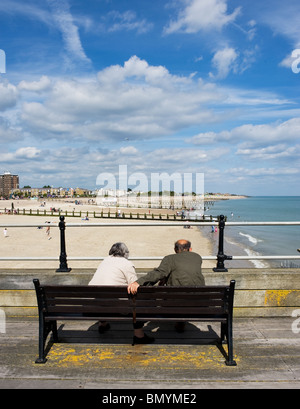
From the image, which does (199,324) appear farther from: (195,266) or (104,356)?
(104,356)

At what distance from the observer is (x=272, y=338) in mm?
4129

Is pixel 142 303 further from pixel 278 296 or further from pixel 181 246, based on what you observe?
pixel 278 296

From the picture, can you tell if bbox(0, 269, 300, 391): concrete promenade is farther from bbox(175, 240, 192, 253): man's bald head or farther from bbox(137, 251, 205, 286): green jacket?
bbox(175, 240, 192, 253): man's bald head

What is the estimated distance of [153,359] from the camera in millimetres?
3586

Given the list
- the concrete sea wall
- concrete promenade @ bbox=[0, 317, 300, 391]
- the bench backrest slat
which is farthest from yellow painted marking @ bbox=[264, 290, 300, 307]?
the bench backrest slat

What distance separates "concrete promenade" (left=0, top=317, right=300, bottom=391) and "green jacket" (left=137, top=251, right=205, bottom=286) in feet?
2.55

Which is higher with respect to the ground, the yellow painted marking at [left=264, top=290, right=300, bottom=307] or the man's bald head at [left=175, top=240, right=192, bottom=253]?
the man's bald head at [left=175, top=240, right=192, bottom=253]

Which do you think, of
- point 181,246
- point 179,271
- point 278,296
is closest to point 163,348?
point 179,271

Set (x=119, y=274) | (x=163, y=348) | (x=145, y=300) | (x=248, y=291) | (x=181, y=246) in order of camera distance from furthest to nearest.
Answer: (x=248, y=291) < (x=181, y=246) < (x=119, y=274) < (x=163, y=348) < (x=145, y=300)

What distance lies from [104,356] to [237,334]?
182 cm

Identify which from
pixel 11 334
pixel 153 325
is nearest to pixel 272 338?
pixel 153 325

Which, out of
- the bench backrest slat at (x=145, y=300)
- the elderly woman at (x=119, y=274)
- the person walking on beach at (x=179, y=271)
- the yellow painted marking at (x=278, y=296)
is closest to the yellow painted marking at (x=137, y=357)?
the elderly woman at (x=119, y=274)

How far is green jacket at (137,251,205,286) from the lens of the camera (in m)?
4.00

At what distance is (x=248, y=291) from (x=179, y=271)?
1.47 m
